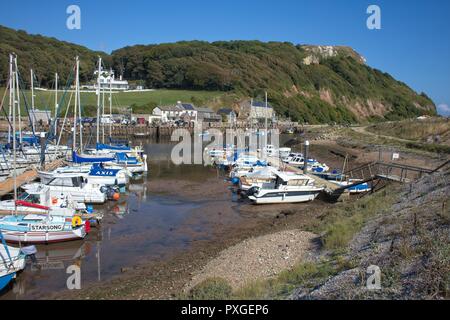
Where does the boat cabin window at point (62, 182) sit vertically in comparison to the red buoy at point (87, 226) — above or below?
above

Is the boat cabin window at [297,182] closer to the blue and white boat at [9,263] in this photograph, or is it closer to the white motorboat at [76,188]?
the white motorboat at [76,188]

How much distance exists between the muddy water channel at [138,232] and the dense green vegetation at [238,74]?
75.8 meters

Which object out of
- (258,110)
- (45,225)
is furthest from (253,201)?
(258,110)

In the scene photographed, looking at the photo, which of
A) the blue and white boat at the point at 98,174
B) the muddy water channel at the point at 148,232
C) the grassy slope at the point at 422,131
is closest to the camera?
the muddy water channel at the point at 148,232

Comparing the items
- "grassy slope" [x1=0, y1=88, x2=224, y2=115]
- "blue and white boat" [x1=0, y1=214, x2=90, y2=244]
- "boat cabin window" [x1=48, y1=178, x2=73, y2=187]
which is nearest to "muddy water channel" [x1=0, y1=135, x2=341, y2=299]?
"blue and white boat" [x1=0, y1=214, x2=90, y2=244]

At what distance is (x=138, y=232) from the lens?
2269 centimetres

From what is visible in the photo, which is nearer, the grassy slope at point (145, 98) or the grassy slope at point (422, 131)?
the grassy slope at point (422, 131)

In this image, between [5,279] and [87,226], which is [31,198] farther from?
[5,279]

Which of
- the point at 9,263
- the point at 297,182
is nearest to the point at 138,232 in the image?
the point at 9,263

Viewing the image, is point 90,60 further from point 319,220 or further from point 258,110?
point 319,220

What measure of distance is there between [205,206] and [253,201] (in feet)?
11.5

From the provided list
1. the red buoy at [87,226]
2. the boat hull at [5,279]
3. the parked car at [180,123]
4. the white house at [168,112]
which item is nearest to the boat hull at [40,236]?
the red buoy at [87,226]

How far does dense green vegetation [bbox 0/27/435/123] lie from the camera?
439ft

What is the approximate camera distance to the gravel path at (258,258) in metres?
14.9
